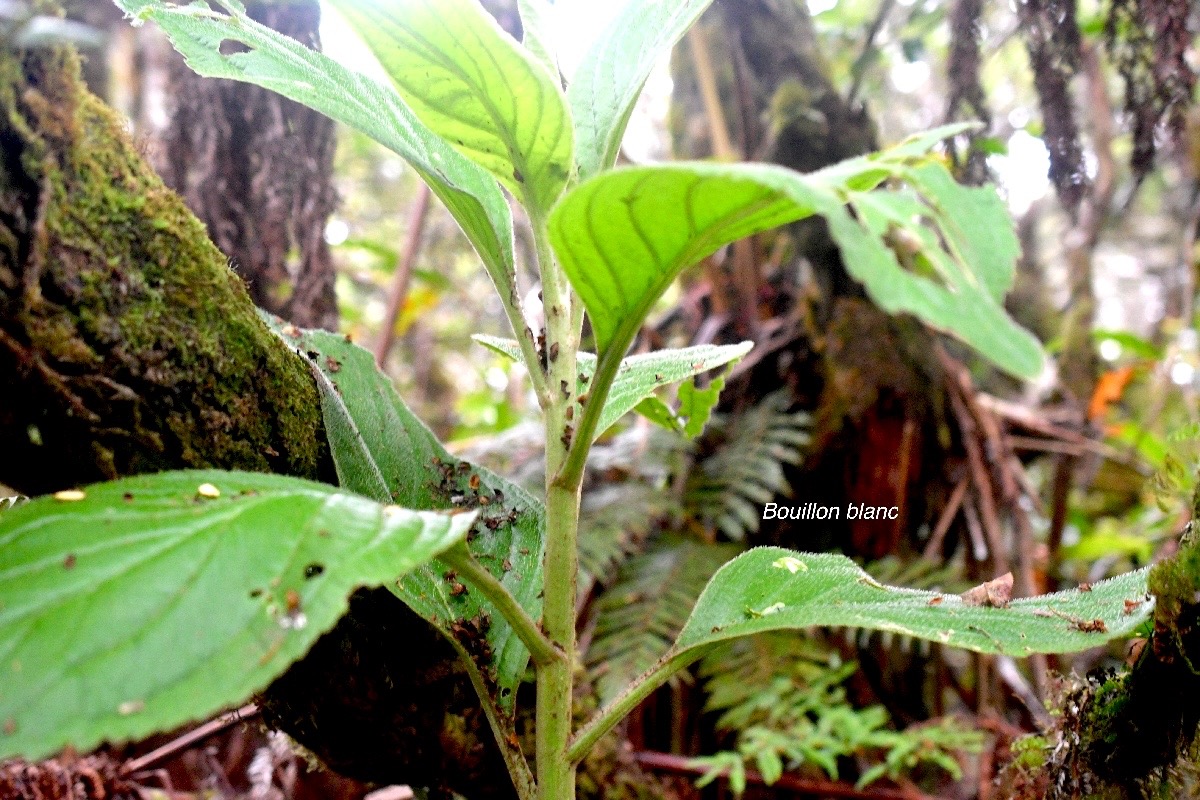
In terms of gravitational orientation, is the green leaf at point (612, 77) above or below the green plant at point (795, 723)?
above

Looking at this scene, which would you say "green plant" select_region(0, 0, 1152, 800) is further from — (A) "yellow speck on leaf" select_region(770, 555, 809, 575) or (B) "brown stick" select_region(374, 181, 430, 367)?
(B) "brown stick" select_region(374, 181, 430, 367)

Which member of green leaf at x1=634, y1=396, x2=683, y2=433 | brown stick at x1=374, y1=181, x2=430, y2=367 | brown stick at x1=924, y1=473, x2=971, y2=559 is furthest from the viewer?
brown stick at x1=374, y1=181, x2=430, y2=367

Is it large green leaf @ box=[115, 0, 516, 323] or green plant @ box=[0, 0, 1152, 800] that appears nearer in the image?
green plant @ box=[0, 0, 1152, 800]

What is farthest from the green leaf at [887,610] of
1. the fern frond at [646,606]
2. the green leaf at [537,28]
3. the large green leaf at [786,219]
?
the fern frond at [646,606]

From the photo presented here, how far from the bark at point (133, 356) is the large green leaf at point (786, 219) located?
12.9 inches

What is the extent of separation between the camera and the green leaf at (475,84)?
2.10 ft

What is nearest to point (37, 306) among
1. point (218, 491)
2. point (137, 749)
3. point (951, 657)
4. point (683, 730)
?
A: point (218, 491)

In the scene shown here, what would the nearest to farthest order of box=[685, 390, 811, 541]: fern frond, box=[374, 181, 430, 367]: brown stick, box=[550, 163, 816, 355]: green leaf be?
box=[550, 163, 816, 355]: green leaf < box=[685, 390, 811, 541]: fern frond < box=[374, 181, 430, 367]: brown stick

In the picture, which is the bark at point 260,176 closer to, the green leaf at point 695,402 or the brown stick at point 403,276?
the brown stick at point 403,276

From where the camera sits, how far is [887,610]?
2.18 feet

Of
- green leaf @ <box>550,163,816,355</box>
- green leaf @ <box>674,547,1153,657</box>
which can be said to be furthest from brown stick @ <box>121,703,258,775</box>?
green leaf @ <box>550,163,816,355</box>

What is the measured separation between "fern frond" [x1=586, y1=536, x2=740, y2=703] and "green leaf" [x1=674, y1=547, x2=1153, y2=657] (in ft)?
2.78

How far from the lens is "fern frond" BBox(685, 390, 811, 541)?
1950 millimetres

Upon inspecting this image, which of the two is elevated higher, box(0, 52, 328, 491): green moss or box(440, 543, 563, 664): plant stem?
box(0, 52, 328, 491): green moss
